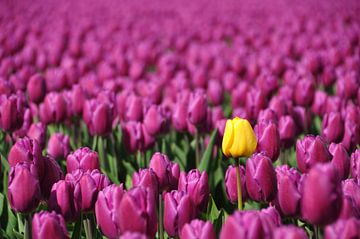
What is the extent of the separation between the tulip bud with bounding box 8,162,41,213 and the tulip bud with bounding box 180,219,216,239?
2.04ft

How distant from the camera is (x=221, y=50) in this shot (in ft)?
23.1

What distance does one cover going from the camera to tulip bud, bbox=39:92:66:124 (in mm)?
3594

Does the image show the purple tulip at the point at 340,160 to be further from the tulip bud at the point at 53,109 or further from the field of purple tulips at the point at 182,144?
the tulip bud at the point at 53,109

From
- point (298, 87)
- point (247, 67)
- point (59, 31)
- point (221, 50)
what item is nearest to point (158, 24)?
point (59, 31)

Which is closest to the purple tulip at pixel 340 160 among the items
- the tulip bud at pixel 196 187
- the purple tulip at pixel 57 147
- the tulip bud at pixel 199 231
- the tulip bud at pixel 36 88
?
the tulip bud at pixel 196 187

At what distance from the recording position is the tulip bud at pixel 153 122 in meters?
3.30

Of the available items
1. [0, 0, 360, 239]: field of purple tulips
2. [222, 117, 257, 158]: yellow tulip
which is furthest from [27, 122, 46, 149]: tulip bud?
[222, 117, 257, 158]: yellow tulip

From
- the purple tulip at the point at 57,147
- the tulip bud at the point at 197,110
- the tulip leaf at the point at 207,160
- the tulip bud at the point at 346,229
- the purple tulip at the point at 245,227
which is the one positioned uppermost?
the purple tulip at the point at 245,227

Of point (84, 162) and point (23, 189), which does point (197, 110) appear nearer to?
point (84, 162)

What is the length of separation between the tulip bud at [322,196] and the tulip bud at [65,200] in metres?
0.87

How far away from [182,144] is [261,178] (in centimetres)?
192

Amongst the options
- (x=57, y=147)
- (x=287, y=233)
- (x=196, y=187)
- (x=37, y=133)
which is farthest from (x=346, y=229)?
(x=37, y=133)

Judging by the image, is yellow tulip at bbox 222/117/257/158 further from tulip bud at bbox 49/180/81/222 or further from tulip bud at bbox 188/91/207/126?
tulip bud at bbox 188/91/207/126

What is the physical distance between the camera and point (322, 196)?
5.01ft
